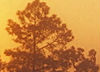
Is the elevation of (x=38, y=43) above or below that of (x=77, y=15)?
below

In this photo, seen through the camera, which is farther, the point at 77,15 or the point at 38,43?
the point at 77,15

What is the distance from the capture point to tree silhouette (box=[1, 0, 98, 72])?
1.61m

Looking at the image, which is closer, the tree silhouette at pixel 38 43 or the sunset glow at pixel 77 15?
the tree silhouette at pixel 38 43

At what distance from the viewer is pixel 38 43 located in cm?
164

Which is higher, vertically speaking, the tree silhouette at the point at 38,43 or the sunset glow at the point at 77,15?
the sunset glow at the point at 77,15

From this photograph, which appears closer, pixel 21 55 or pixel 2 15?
pixel 21 55

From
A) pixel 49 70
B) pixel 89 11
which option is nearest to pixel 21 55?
pixel 49 70

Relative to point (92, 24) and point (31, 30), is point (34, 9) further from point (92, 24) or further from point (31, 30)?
point (92, 24)

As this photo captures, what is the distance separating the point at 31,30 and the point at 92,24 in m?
0.67

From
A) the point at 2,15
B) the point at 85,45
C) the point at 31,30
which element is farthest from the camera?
the point at 85,45

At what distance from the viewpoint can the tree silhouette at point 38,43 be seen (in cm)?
161

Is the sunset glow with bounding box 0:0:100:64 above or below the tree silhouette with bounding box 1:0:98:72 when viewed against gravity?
above

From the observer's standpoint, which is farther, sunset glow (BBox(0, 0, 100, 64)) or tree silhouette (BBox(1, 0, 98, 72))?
sunset glow (BBox(0, 0, 100, 64))

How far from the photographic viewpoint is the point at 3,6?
192cm
